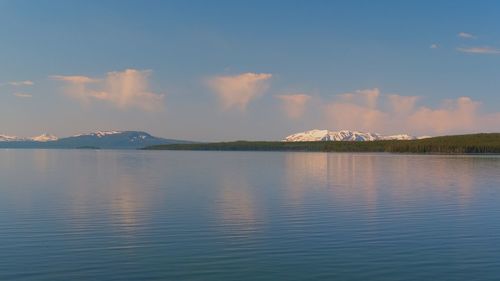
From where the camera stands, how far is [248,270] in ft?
51.6

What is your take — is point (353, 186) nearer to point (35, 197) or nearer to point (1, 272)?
point (35, 197)

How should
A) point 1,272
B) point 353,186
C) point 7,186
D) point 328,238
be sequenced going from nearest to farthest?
point 1,272 < point 328,238 < point 7,186 < point 353,186

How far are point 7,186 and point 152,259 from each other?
28.8m

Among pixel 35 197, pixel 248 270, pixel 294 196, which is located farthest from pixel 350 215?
pixel 35 197

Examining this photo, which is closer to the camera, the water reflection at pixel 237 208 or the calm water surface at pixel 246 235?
the calm water surface at pixel 246 235

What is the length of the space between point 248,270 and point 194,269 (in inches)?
60.7

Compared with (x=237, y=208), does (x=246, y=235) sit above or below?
below

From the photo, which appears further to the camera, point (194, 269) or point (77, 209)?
point (77, 209)

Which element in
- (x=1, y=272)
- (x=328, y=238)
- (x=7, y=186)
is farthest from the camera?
(x=7, y=186)

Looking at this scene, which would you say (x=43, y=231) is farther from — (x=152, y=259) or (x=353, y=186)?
(x=353, y=186)

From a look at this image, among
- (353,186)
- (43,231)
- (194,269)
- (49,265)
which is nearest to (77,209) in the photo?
(43,231)

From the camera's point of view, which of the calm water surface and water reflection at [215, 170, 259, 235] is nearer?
the calm water surface

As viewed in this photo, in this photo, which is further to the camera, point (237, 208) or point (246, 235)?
point (237, 208)

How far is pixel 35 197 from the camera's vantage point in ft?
111
